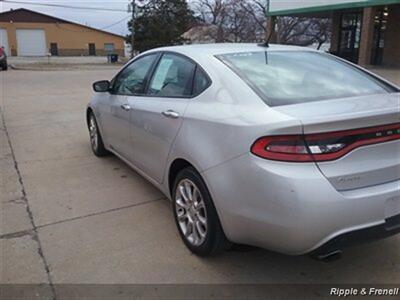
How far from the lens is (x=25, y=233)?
3.62 meters

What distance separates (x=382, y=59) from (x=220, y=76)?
24.3 meters

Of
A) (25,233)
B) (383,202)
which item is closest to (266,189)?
(383,202)

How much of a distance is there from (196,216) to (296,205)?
3.26 ft

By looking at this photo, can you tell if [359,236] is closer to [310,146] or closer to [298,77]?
[310,146]

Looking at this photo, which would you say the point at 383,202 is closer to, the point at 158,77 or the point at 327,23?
the point at 158,77

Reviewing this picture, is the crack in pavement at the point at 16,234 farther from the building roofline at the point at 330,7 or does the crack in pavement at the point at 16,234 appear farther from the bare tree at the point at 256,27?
the bare tree at the point at 256,27

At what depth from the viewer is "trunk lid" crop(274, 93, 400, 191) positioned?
2428 mm

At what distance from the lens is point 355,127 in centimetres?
248

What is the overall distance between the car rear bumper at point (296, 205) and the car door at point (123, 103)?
1958 millimetres

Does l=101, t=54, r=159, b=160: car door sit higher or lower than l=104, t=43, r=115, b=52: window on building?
higher

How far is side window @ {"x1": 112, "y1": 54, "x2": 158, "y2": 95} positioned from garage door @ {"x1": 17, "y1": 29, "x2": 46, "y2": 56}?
64747 mm

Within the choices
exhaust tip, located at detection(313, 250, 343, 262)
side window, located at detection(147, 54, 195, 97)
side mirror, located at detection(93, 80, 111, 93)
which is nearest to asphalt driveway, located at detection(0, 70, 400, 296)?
exhaust tip, located at detection(313, 250, 343, 262)

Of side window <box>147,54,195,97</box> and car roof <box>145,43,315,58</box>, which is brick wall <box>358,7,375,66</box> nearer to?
car roof <box>145,43,315,58</box>

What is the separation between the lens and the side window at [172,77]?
347 cm
